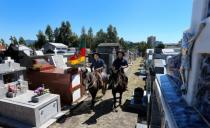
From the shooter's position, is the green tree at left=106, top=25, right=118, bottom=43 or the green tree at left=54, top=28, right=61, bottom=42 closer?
the green tree at left=54, top=28, right=61, bottom=42

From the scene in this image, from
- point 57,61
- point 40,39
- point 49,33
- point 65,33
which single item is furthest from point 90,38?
point 57,61

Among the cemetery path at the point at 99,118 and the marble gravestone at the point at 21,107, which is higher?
the marble gravestone at the point at 21,107

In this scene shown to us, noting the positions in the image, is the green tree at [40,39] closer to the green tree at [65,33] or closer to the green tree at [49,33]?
the green tree at [49,33]

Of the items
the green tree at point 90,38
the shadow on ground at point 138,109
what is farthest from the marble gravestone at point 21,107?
the green tree at point 90,38

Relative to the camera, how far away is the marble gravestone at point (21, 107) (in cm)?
477

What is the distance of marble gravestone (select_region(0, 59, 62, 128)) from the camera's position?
4770mm

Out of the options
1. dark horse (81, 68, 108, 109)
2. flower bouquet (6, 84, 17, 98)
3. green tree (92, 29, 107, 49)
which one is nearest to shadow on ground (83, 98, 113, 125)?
dark horse (81, 68, 108, 109)

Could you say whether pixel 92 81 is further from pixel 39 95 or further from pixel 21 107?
pixel 21 107

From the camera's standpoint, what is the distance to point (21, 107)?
15.8 ft

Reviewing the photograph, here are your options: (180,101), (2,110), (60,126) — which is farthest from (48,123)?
(180,101)

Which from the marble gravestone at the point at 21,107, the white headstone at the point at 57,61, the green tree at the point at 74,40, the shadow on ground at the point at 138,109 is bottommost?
the shadow on ground at the point at 138,109

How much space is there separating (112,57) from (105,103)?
238 inches

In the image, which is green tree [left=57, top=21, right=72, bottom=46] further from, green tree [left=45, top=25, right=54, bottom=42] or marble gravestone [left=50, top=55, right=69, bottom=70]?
marble gravestone [left=50, top=55, right=69, bottom=70]

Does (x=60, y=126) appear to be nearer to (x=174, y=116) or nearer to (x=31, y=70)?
(x=31, y=70)
